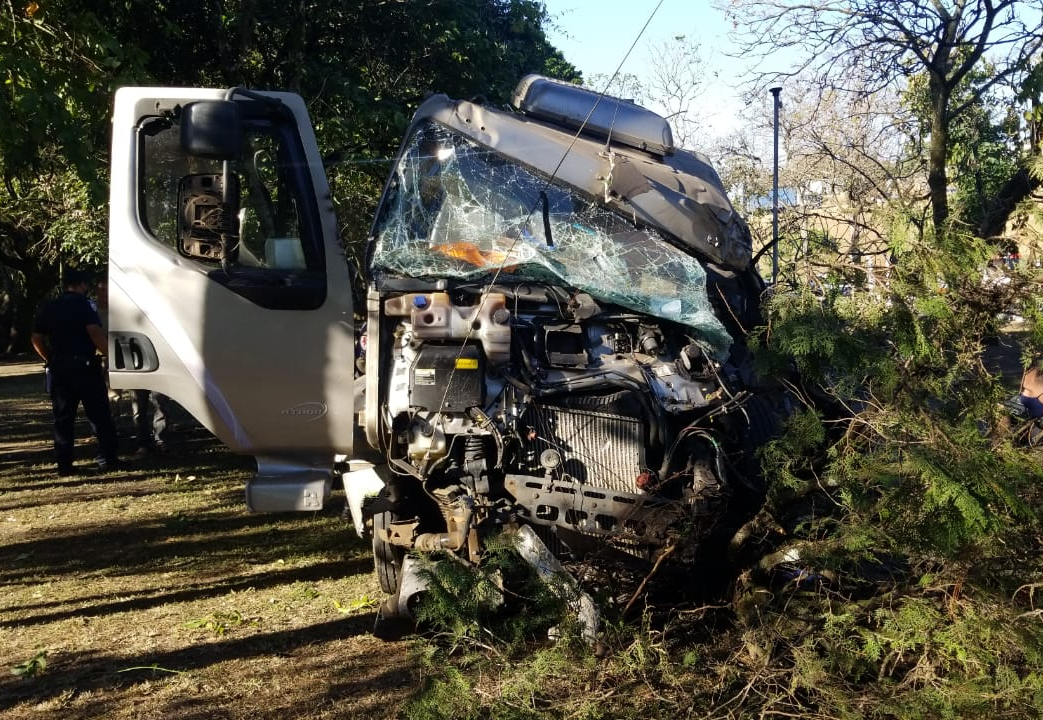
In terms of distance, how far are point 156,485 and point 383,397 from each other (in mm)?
5614

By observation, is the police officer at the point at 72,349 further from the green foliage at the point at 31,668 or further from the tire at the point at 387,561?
the tire at the point at 387,561

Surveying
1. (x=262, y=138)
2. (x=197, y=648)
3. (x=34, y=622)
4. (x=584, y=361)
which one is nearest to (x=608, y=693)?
(x=584, y=361)

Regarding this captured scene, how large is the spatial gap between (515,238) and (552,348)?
62cm

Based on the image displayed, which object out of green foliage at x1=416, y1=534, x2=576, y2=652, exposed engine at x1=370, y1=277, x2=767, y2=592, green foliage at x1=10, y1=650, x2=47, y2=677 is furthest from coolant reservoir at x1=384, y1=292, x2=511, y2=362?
green foliage at x1=10, y1=650, x2=47, y2=677

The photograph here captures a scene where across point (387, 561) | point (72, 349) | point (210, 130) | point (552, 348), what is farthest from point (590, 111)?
point (72, 349)

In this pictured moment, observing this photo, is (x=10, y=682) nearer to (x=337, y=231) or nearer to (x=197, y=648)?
(x=197, y=648)

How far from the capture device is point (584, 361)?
182 inches

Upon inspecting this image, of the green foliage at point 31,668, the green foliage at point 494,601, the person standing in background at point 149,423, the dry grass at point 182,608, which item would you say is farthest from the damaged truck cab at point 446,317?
the person standing in background at point 149,423

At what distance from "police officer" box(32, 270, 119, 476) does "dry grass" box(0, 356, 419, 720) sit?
0.74 m

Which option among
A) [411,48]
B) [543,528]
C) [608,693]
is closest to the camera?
[608,693]

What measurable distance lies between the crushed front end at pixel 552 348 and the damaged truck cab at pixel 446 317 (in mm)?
12

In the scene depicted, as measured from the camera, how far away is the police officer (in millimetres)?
9242

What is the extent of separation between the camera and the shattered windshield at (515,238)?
4793 mm

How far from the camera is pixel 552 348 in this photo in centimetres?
470
